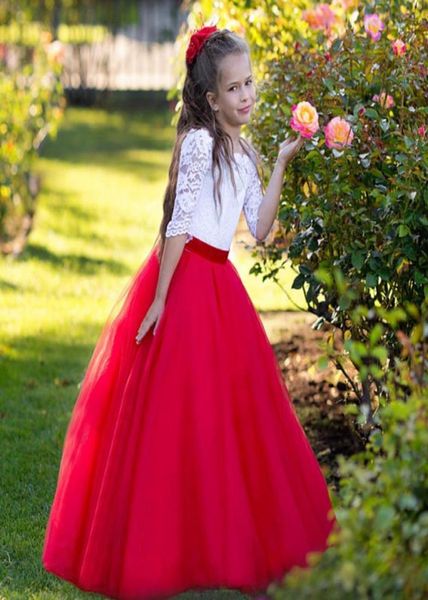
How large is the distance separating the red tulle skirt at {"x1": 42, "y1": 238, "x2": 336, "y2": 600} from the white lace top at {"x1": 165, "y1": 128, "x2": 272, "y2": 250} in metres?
0.06

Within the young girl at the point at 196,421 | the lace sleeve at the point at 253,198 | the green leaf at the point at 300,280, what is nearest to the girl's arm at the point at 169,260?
the young girl at the point at 196,421

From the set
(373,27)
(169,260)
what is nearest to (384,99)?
(373,27)

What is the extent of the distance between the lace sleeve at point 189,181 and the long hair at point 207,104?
0.16 ft

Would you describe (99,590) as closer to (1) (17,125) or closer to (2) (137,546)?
(2) (137,546)

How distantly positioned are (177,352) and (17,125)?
4829mm

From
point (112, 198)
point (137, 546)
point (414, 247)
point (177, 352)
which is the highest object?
point (414, 247)

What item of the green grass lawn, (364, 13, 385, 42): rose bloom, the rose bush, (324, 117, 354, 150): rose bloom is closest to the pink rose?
the rose bush

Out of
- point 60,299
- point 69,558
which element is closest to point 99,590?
point 69,558

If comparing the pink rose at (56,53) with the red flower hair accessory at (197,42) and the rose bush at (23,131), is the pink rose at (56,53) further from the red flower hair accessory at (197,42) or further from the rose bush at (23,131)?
the red flower hair accessory at (197,42)

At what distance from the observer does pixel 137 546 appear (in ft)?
10.8

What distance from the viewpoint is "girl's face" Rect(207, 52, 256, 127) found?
139 inches

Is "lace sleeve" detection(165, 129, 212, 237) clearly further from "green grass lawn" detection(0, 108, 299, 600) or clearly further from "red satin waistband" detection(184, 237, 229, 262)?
"green grass lawn" detection(0, 108, 299, 600)

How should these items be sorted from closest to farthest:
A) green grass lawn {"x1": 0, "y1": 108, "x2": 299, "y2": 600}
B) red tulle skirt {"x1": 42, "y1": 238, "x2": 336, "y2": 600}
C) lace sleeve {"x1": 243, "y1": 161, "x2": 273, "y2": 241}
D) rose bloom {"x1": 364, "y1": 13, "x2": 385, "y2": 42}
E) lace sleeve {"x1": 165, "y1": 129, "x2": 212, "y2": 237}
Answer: red tulle skirt {"x1": 42, "y1": 238, "x2": 336, "y2": 600}, lace sleeve {"x1": 165, "y1": 129, "x2": 212, "y2": 237}, lace sleeve {"x1": 243, "y1": 161, "x2": 273, "y2": 241}, rose bloom {"x1": 364, "y1": 13, "x2": 385, "y2": 42}, green grass lawn {"x1": 0, "y1": 108, "x2": 299, "y2": 600}

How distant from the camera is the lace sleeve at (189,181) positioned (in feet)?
11.3
